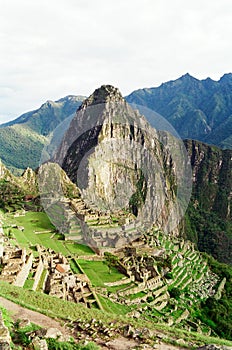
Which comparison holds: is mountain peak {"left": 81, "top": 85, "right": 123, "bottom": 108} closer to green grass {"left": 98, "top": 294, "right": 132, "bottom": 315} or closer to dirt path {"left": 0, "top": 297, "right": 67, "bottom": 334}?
green grass {"left": 98, "top": 294, "right": 132, "bottom": 315}

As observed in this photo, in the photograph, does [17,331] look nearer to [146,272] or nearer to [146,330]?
[146,330]

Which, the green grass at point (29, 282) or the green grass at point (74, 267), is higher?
the green grass at point (29, 282)

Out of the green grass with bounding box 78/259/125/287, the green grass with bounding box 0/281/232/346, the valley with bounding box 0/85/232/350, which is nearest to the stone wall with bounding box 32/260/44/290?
the valley with bounding box 0/85/232/350

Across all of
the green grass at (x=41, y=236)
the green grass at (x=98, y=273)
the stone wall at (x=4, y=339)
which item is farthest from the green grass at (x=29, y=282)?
the stone wall at (x=4, y=339)

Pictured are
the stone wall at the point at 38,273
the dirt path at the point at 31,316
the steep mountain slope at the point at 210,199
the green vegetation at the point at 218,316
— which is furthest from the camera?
the steep mountain slope at the point at 210,199

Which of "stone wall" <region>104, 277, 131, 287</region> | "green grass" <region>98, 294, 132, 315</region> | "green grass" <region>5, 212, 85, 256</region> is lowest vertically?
"stone wall" <region>104, 277, 131, 287</region>

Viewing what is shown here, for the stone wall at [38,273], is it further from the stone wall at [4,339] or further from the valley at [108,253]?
the stone wall at [4,339]

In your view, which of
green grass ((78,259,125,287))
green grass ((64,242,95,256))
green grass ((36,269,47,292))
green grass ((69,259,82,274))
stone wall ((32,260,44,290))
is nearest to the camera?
green grass ((36,269,47,292))

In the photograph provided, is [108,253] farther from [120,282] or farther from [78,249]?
[120,282]
